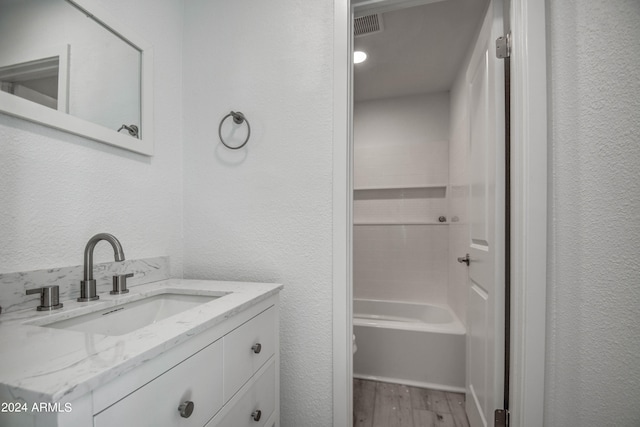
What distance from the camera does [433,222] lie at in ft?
8.96

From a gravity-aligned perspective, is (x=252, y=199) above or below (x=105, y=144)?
below

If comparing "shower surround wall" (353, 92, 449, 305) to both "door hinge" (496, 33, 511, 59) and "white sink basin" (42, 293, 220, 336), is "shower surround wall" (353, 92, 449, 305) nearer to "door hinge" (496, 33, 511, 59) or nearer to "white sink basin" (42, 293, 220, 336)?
"door hinge" (496, 33, 511, 59)

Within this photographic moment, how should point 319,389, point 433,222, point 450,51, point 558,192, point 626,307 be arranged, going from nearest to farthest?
1. point 626,307
2. point 558,192
3. point 319,389
4. point 450,51
5. point 433,222

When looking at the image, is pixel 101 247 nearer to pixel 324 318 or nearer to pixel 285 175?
pixel 285 175

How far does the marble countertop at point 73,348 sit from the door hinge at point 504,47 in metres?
1.40

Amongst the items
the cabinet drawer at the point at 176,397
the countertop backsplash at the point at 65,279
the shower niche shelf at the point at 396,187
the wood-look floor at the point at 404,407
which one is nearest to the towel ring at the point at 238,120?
the countertop backsplash at the point at 65,279

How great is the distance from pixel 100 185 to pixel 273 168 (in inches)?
25.8

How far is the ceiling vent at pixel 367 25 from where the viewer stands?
5.59 feet

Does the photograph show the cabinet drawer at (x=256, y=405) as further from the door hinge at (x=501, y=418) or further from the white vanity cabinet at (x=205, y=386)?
the door hinge at (x=501, y=418)

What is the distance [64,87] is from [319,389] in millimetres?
1464

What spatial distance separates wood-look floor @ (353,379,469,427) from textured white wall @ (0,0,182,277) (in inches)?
56.0

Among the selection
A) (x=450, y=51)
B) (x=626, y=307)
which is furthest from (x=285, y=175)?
(x=450, y=51)

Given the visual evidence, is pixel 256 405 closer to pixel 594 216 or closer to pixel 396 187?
pixel 594 216

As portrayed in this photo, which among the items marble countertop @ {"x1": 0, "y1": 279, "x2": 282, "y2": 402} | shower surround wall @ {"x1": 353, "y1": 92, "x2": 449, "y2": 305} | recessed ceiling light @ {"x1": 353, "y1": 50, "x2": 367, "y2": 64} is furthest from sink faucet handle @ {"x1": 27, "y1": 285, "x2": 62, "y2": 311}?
shower surround wall @ {"x1": 353, "y1": 92, "x2": 449, "y2": 305}
